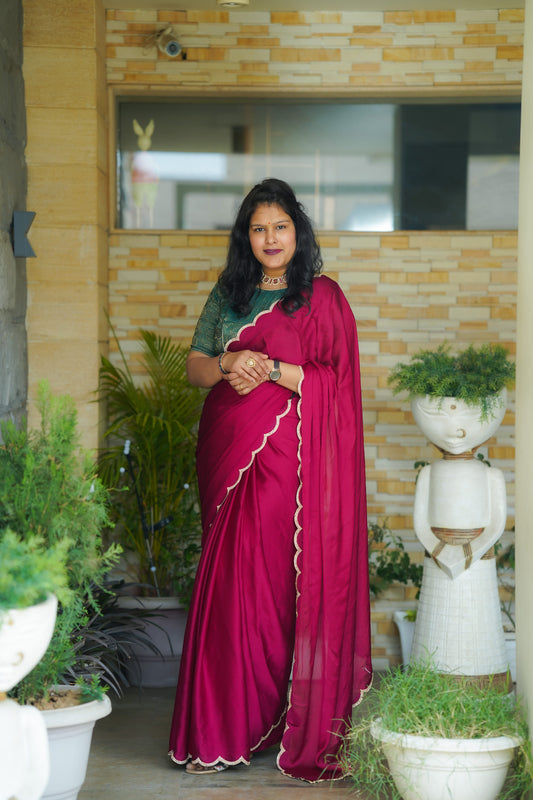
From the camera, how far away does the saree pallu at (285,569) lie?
2.85 meters

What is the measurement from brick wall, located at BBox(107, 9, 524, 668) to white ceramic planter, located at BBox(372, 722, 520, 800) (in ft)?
5.41

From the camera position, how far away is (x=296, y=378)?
9.64 feet

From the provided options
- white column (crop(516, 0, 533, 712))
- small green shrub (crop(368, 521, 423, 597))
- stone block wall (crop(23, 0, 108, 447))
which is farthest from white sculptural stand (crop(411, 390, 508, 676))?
stone block wall (crop(23, 0, 108, 447))

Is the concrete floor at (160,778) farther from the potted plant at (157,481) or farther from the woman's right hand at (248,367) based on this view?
the woman's right hand at (248,367)

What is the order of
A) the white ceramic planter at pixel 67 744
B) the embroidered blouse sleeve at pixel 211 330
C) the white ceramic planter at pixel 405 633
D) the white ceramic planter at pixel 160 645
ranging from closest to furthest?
the white ceramic planter at pixel 67 744
the embroidered blouse sleeve at pixel 211 330
the white ceramic planter at pixel 160 645
the white ceramic planter at pixel 405 633

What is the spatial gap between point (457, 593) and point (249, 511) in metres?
0.89

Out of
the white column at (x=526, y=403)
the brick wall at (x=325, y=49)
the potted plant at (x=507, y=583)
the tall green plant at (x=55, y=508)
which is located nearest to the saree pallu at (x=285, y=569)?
the white column at (x=526, y=403)

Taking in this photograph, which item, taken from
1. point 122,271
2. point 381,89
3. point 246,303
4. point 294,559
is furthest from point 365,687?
point 381,89

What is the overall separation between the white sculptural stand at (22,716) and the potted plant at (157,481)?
1.80m

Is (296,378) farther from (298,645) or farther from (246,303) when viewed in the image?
(298,645)

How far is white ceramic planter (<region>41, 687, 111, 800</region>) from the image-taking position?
2.17 m

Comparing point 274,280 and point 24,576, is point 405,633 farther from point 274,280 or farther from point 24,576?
point 24,576

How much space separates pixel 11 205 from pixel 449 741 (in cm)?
237

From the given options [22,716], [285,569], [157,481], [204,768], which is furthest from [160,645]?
[22,716]
